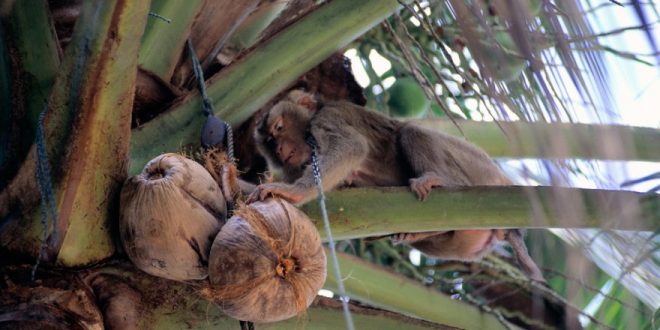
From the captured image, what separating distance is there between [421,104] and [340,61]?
27.9 inches

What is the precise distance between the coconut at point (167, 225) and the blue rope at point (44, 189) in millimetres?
151

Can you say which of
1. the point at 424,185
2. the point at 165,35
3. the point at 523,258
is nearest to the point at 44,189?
the point at 165,35

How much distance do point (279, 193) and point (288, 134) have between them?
3.82ft

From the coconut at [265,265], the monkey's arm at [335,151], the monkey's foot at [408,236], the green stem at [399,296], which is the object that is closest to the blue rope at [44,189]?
the coconut at [265,265]

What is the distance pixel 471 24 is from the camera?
3.68 ft

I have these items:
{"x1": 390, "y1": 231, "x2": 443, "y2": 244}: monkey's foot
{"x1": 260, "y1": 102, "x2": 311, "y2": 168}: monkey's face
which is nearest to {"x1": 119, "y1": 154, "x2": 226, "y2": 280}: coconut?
{"x1": 390, "y1": 231, "x2": 443, "y2": 244}: monkey's foot

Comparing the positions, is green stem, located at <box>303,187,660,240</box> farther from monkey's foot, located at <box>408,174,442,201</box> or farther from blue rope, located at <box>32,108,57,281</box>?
blue rope, located at <box>32,108,57,281</box>

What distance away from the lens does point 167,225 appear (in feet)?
6.12

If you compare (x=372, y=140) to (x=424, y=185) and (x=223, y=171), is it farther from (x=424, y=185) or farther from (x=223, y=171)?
(x=223, y=171)

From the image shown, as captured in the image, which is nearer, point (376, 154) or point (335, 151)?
point (335, 151)

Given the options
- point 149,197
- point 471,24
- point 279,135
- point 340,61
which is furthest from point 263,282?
point 279,135

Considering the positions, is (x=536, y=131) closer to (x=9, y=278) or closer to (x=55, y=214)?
(x=55, y=214)

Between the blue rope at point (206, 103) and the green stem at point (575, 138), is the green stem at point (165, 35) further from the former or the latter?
the green stem at point (575, 138)

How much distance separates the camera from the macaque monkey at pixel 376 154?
291cm
